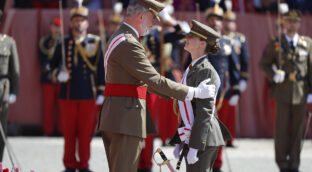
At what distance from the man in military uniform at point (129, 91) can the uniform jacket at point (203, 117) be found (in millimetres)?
94

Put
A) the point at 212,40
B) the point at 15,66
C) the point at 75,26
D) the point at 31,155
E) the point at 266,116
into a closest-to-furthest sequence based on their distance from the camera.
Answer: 1. the point at 212,40
2. the point at 15,66
3. the point at 75,26
4. the point at 31,155
5. the point at 266,116

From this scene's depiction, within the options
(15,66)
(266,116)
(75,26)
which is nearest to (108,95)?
(15,66)

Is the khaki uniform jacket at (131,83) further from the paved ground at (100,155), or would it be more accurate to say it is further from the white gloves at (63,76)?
the white gloves at (63,76)

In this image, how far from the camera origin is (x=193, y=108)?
520 cm

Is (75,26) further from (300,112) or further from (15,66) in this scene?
(300,112)

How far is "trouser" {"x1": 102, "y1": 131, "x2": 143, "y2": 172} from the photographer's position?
16.2 feet

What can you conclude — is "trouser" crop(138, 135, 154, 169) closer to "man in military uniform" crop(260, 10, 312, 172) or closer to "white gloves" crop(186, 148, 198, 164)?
"man in military uniform" crop(260, 10, 312, 172)

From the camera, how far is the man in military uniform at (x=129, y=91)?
4.92 metres

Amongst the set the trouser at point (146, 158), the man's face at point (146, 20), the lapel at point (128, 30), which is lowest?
the trouser at point (146, 158)

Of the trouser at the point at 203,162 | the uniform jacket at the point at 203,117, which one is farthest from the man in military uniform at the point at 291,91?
the trouser at the point at 203,162

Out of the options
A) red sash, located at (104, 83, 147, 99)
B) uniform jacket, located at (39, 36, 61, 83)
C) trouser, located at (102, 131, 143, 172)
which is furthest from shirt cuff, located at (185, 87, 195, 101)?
uniform jacket, located at (39, 36, 61, 83)

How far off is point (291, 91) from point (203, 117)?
10.6 feet

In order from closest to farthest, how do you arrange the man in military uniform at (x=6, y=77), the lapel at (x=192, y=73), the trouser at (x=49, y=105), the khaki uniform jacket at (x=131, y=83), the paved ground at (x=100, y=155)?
the khaki uniform jacket at (x=131, y=83) < the lapel at (x=192, y=73) < the man in military uniform at (x=6, y=77) < the paved ground at (x=100, y=155) < the trouser at (x=49, y=105)

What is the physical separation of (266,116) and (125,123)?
7471 millimetres
